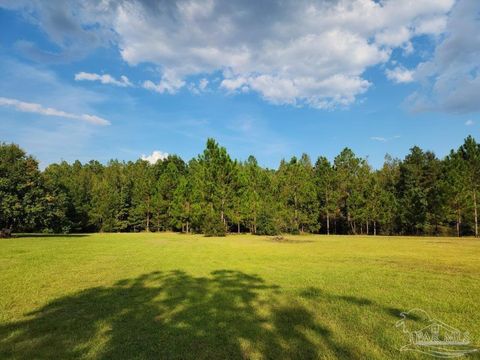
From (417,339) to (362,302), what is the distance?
2971 mm

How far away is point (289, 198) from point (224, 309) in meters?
60.2

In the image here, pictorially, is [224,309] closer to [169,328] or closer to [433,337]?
[169,328]

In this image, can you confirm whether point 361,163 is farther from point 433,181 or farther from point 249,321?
point 249,321

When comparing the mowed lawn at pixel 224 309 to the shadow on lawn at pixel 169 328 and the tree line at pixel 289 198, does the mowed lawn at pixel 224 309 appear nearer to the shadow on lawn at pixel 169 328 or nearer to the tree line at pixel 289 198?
the shadow on lawn at pixel 169 328

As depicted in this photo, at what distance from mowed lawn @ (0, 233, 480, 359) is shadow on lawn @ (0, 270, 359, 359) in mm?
26

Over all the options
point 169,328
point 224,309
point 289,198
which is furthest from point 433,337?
point 289,198

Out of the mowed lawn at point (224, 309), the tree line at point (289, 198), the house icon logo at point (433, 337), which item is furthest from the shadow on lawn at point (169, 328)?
the tree line at point (289, 198)

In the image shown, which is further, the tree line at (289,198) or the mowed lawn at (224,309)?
the tree line at (289,198)

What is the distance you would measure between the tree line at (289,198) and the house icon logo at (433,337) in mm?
45789

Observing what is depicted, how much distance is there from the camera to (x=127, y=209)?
265ft

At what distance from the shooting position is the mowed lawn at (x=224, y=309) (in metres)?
6.58

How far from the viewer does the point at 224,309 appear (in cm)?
941

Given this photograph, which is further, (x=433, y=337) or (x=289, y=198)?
(x=289, y=198)

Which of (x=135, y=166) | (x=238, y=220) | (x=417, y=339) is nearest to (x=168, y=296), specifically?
(x=417, y=339)
